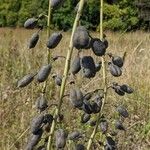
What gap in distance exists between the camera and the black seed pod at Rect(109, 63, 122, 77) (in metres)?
1.85

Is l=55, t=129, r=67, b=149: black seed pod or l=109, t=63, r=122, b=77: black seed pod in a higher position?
l=109, t=63, r=122, b=77: black seed pod

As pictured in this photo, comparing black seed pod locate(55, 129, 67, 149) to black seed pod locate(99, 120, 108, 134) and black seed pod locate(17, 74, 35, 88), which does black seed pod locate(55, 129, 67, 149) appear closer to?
black seed pod locate(17, 74, 35, 88)

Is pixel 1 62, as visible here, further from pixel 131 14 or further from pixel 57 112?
pixel 131 14

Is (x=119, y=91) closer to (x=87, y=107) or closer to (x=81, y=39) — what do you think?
(x=87, y=107)

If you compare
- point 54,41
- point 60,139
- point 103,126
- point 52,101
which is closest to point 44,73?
point 54,41

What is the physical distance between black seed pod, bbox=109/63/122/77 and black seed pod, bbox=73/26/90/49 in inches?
17.1

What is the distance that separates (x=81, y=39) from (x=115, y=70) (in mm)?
469

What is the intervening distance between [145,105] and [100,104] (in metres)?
3.20

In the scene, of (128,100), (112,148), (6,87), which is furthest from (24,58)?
(112,148)

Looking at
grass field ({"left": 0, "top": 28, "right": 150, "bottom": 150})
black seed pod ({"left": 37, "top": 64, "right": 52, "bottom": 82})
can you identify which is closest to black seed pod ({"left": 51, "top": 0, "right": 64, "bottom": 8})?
black seed pod ({"left": 37, "top": 64, "right": 52, "bottom": 82})

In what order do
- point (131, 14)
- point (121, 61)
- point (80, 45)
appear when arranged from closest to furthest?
point (80, 45), point (121, 61), point (131, 14)

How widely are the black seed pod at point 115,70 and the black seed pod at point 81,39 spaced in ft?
1.42

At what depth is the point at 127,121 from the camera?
471cm

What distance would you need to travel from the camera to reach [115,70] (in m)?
1.87
